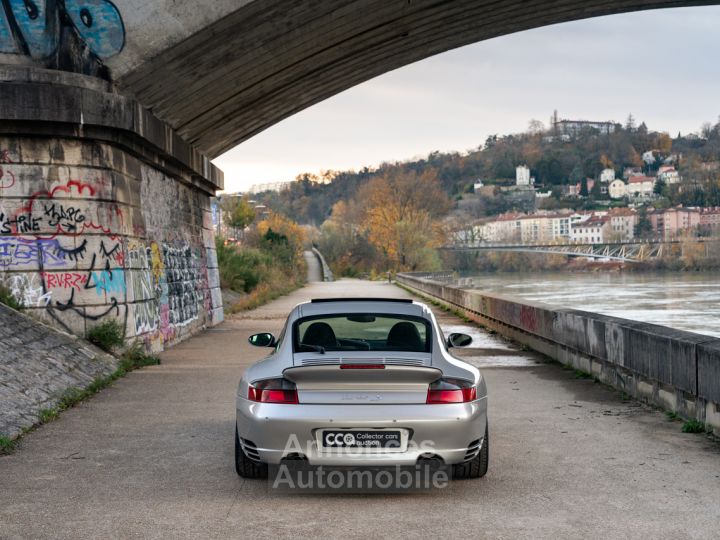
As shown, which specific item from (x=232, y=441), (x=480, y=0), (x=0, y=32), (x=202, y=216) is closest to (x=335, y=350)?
(x=232, y=441)

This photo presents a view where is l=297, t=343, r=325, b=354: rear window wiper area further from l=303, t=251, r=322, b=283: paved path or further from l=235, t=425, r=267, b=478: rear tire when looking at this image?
l=303, t=251, r=322, b=283: paved path

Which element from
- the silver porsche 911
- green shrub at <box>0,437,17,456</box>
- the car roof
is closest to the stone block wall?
green shrub at <box>0,437,17,456</box>

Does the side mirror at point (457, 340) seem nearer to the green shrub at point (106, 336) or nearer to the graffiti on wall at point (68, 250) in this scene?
the green shrub at point (106, 336)

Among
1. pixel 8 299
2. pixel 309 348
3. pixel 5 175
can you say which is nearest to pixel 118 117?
pixel 5 175

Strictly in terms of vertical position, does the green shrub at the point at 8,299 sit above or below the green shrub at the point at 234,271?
above

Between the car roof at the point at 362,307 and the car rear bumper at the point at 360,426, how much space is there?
1.15 m

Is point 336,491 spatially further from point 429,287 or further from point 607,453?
point 429,287

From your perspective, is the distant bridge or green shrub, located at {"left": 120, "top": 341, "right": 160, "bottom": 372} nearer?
green shrub, located at {"left": 120, "top": 341, "right": 160, "bottom": 372}

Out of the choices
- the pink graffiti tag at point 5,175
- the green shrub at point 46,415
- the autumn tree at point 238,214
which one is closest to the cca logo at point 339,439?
the green shrub at point 46,415

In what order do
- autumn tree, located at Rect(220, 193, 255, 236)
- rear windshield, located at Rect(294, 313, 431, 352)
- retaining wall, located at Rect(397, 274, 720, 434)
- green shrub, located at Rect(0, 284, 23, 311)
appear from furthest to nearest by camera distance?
autumn tree, located at Rect(220, 193, 255, 236) → green shrub, located at Rect(0, 284, 23, 311) → retaining wall, located at Rect(397, 274, 720, 434) → rear windshield, located at Rect(294, 313, 431, 352)

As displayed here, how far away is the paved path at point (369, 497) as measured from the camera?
17.7 feet

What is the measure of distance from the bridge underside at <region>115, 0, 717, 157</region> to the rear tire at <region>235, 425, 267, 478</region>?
9836 mm

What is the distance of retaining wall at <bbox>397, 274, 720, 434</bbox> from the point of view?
835 centimetres

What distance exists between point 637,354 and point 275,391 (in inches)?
217
